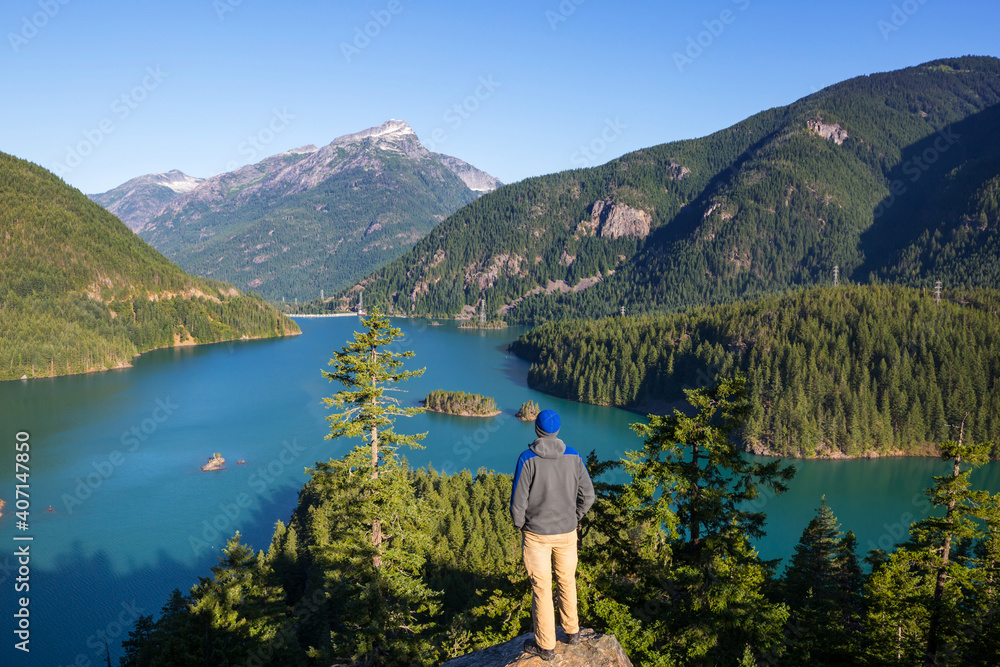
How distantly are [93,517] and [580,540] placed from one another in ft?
234

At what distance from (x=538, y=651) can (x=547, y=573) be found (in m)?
1.68

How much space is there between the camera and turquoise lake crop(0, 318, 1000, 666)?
52781 millimetres

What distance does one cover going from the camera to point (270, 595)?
33.3 m

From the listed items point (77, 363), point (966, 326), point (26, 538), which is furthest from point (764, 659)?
point (77, 363)

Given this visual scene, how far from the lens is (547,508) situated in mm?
8977

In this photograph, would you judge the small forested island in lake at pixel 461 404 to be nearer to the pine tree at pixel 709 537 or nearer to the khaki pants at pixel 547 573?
the pine tree at pixel 709 537

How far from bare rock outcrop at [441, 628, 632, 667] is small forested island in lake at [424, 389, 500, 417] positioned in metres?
108

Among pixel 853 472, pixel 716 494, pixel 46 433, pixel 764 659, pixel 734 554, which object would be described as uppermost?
pixel 716 494

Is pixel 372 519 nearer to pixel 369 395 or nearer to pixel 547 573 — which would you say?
pixel 369 395

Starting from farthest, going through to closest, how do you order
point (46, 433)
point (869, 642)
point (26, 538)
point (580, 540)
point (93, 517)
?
point (46, 433), point (93, 517), point (26, 538), point (869, 642), point (580, 540)

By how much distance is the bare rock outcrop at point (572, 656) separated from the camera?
32.0ft

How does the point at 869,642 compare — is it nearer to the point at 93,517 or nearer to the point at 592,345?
the point at 93,517

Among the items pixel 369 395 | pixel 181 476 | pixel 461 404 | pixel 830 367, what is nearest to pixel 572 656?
pixel 369 395

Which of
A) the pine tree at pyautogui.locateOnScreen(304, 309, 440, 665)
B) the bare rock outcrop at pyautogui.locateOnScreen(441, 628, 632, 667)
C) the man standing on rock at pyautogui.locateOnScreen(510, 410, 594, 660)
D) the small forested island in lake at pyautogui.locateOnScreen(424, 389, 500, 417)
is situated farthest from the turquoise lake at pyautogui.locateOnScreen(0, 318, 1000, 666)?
the man standing on rock at pyautogui.locateOnScreen(510, 410, 594, 660)
